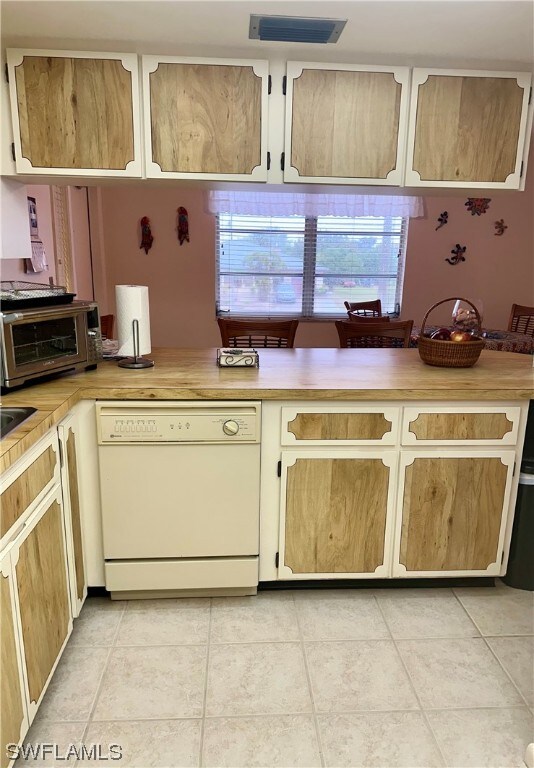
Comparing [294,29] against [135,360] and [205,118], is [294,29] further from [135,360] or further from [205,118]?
[135,360]

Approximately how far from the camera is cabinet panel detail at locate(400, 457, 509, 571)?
2092mm

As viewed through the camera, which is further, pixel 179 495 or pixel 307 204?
pixel 307 204

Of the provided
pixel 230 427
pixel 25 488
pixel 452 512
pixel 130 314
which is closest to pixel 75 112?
pixel 130 314

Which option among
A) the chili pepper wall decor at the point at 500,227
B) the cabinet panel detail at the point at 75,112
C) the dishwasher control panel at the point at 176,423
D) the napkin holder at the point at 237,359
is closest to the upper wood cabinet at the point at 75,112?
the cabinet panel detail at the point at 75,112

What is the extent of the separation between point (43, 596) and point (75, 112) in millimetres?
1804

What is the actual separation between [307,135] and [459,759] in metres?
2.24

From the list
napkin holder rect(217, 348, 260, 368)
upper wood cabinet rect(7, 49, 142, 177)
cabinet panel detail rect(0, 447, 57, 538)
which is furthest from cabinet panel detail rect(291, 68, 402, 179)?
cabinet panel detail rect(0, 447, 57, 538)

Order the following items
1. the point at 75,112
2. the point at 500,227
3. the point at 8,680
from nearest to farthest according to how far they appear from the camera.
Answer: the point at 8,680 < the point at 75,112 < the point at 500,227

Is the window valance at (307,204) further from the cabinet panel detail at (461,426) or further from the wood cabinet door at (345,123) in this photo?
the cabinet panel detail at (461,426)

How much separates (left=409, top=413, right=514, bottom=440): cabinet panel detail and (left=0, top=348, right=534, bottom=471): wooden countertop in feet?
0.26

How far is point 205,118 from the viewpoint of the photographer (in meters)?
2.15

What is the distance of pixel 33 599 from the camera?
4.81 feet

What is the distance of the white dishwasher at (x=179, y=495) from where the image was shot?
6.39 ft

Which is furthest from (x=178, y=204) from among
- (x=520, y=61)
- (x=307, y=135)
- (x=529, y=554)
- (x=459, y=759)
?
(x=459, y=759)
